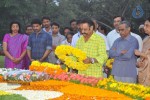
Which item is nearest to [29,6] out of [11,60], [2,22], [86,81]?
[2,22]

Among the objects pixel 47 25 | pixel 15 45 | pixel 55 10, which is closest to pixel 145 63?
pixel 15 45

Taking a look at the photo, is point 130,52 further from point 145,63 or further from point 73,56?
point 73,56

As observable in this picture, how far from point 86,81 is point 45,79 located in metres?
0.95

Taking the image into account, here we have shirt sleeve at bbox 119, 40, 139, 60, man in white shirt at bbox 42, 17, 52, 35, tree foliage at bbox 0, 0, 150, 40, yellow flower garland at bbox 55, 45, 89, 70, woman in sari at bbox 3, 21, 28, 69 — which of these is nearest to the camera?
yellow flower garland at bbox 55, 45, 89, 70

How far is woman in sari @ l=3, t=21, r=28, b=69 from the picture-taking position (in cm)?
964

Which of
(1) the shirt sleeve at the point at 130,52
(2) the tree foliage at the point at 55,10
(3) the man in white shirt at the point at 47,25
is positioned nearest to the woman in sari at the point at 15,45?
(3) the man in white shirt at the point at 47,25

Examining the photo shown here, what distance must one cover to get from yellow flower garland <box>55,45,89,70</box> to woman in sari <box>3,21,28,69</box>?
253 centimetres

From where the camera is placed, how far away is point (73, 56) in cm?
744

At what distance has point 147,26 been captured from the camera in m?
7.25

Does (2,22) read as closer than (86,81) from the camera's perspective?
No

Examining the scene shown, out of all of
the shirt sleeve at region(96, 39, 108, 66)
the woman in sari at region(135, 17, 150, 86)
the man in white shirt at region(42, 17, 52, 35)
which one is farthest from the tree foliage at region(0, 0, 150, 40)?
the shirt sleeve at region(96, 39, 108, 66)

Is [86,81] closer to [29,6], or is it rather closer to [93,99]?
[93,99]

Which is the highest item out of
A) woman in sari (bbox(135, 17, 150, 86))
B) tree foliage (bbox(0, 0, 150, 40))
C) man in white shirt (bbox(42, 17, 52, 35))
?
tree foliage (bbox(0, 0, 150, 40))

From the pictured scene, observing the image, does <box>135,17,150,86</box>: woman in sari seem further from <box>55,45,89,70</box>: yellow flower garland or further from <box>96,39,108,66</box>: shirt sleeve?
<box>55,45,89,70</box>: yellow flower garland
